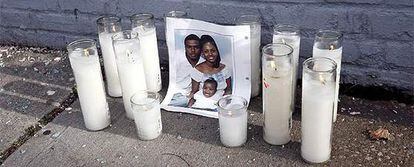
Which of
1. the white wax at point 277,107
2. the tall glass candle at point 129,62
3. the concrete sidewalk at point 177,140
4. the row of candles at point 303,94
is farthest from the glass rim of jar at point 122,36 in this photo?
the white wax at point 277,107

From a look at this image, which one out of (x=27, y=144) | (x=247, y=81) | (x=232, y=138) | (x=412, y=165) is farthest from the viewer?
(x=247, y=81)

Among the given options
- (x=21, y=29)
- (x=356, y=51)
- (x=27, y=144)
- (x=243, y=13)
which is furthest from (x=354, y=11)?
(x=21, y=29)

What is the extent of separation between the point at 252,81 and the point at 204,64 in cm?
23

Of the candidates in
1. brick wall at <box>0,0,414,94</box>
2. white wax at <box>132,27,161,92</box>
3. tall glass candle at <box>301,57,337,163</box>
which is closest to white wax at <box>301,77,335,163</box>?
tall glass candle at <box>301,57,337,163</box>

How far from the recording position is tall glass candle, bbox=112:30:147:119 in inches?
72.9

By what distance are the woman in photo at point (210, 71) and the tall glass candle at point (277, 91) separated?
0.35 meters

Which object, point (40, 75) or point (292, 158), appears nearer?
point (292, 158)

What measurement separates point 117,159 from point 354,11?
1118mm

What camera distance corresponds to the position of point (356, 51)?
6.70 feet

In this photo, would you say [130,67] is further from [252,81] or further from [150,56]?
[252,81]

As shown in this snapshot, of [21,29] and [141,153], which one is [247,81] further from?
[21,29]

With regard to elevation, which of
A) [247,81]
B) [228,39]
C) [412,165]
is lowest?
[412,165]

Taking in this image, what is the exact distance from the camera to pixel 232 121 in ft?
5.65

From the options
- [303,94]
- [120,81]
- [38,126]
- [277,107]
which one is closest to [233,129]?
[277,107]
